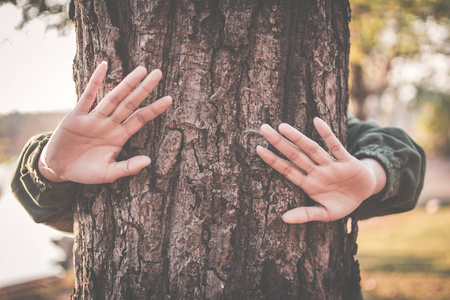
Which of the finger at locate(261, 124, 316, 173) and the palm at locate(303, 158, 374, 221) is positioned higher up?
the finger at locate(261, 124, 316, 173)

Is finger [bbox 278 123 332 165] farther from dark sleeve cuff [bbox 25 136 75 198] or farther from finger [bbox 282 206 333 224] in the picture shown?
dark sleeve cuff [bbox 25 136 75 198]

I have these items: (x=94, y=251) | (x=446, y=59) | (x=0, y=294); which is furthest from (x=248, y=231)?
(x=446, y=59)

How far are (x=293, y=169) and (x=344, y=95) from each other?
50cm

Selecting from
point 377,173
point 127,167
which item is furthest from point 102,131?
point 377,173

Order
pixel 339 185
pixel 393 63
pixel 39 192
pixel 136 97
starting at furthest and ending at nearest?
pixel 393 63, pixel 39 192, pixel 339 185, pixel 136 97

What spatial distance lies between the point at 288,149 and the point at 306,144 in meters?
0.07

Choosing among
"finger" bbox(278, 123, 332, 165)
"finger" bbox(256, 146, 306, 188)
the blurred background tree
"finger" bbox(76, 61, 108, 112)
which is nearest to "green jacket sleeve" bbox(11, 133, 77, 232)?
"finger" bbox(76, 61, 108, 112)

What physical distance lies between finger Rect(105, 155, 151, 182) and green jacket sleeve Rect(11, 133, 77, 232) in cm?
29

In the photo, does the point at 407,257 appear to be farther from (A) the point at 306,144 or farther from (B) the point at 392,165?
(A) the point at 306,144

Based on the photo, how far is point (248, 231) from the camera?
1277 mm

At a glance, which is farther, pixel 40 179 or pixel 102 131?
pixel 40 179

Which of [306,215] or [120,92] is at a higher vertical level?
[120,92]

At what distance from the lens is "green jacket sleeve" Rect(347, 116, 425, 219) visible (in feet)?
4.85

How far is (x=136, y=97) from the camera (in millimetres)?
1166
